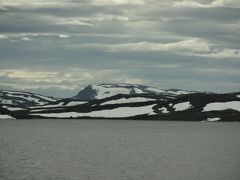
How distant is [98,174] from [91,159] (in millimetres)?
19294

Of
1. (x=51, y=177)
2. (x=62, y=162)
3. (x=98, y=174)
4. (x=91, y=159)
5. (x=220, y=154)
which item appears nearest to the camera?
(x=51, y=177)

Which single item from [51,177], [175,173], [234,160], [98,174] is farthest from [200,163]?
[51,177]

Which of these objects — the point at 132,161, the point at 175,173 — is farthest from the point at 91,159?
the point at 175,173

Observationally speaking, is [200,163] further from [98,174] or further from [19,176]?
[19,176]

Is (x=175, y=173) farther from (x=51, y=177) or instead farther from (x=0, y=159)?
(x=0, y=159)

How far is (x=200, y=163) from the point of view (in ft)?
261

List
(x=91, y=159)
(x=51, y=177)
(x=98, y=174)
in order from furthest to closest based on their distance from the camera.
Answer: (x=91, y=159)
(x=98, y=174)
(x=51, y=177)

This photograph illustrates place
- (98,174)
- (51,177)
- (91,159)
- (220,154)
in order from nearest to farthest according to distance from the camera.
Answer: (51,177), (98,174), (91,159), (220,154)

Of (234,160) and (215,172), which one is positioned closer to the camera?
(215,172)

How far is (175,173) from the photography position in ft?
220

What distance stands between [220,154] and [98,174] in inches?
1433

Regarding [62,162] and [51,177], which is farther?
[62,162]

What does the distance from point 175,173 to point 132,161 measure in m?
16.3

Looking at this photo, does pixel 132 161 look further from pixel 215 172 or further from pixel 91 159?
pixel 215 172
